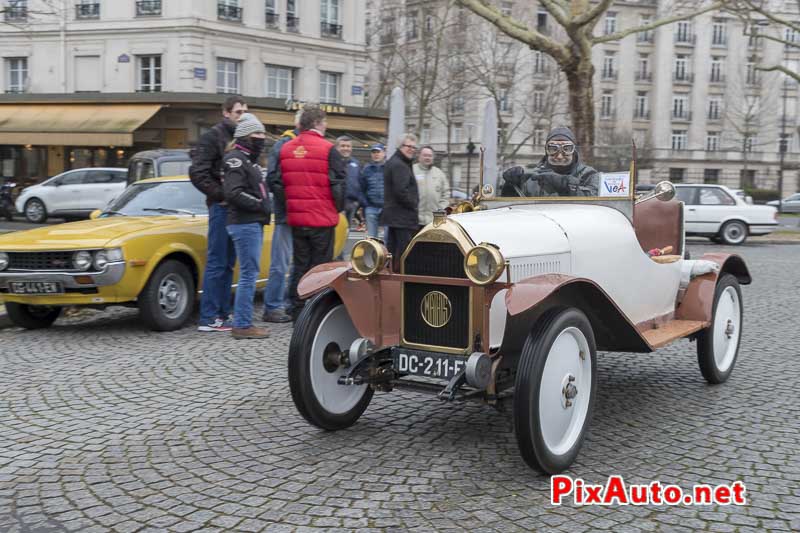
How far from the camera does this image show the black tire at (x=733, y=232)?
21.3 m

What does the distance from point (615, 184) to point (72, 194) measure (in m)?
21.7

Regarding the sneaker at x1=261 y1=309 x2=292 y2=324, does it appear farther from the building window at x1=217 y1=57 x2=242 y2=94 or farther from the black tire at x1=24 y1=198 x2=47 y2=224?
the building window at x1=217 y1=57 x2=242 y2=94

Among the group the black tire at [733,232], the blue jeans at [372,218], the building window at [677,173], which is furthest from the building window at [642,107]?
the blue jeans at [372,218]

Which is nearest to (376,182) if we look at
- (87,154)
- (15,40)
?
(87,154)

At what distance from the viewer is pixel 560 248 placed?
15.4ft

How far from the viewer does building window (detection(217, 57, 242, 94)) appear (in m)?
31.1

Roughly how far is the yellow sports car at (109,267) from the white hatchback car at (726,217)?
16376mm

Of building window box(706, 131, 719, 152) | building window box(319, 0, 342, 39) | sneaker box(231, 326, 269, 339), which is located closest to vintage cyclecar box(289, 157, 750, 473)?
sneaker box(231, 326, 269, 339)

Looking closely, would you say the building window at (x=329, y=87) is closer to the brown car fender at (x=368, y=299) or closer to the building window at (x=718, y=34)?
the brown car fender at (x=368, y=299)

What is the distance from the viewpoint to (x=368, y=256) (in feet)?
15.0

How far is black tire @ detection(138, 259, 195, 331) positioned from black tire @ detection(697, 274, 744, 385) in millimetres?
4730

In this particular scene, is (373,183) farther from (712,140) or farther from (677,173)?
(712,140)

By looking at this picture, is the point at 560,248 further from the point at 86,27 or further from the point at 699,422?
the point at 86,27

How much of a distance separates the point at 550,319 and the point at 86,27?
31015 millimetres
